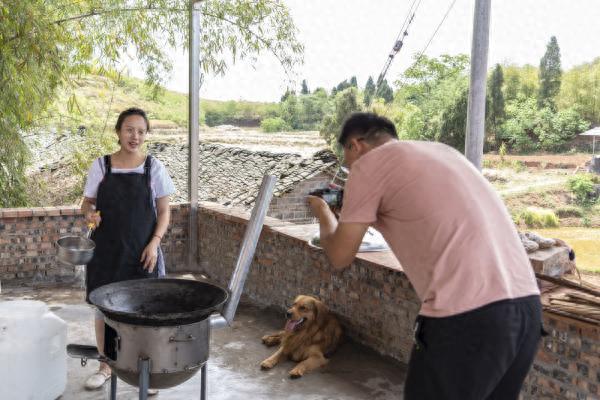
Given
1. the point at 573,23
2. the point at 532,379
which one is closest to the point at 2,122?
the point at 532,379

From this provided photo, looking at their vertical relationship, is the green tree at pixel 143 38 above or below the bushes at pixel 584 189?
→ above

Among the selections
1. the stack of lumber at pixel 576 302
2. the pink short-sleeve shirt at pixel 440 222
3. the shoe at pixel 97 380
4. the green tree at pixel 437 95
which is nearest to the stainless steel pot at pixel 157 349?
the pink short-sleeve shirt at pixel 440 222

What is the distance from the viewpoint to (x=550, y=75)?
6504 mm

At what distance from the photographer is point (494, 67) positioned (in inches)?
305

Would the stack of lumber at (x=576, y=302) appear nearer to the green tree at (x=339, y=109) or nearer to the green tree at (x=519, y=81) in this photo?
the green tree at (x=519, y=81)

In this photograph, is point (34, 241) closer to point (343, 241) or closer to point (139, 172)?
point (139, 172)

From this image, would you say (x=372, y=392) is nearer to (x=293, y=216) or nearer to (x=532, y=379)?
(x=532, y=379)

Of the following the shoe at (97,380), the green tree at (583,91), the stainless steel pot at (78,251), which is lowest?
the shoe at (97,380)

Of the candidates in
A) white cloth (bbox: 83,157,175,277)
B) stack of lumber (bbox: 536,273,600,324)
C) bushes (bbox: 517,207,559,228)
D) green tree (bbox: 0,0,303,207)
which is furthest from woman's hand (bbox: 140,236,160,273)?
bushes (bbox: 517,207,559,228)

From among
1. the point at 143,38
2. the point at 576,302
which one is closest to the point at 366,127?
the point at 576,302

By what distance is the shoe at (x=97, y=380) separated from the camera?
3484 mm

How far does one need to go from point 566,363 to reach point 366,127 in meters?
1.74

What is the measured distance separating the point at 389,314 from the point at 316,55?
16.4m

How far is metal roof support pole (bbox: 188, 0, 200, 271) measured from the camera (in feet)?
20.2
